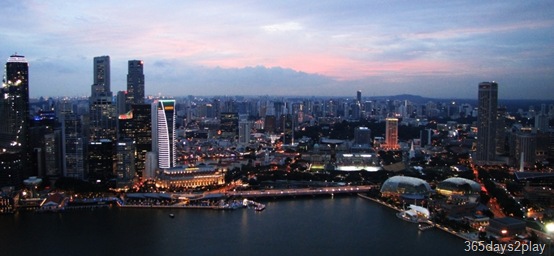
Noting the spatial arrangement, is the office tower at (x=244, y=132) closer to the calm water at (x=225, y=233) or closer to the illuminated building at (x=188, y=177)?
the illuminated building at (x=188, y=177)

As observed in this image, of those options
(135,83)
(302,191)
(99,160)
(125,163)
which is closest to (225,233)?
(302,191)

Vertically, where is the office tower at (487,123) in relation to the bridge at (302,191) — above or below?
above

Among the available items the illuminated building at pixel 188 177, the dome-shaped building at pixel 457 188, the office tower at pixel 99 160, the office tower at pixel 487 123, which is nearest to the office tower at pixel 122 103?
the office tower at pixel 99 160

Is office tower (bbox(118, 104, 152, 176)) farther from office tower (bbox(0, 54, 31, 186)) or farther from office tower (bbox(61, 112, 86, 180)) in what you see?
office tower (bbox(0, 54, 31, 186))

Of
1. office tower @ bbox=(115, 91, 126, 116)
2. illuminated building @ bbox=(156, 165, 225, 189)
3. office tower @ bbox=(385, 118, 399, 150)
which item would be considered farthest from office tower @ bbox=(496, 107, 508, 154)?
office tower @ bbox=(115, 91, 126, 116)

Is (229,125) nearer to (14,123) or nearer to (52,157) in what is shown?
(52,157)

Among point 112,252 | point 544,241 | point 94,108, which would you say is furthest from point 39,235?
point 94,108
